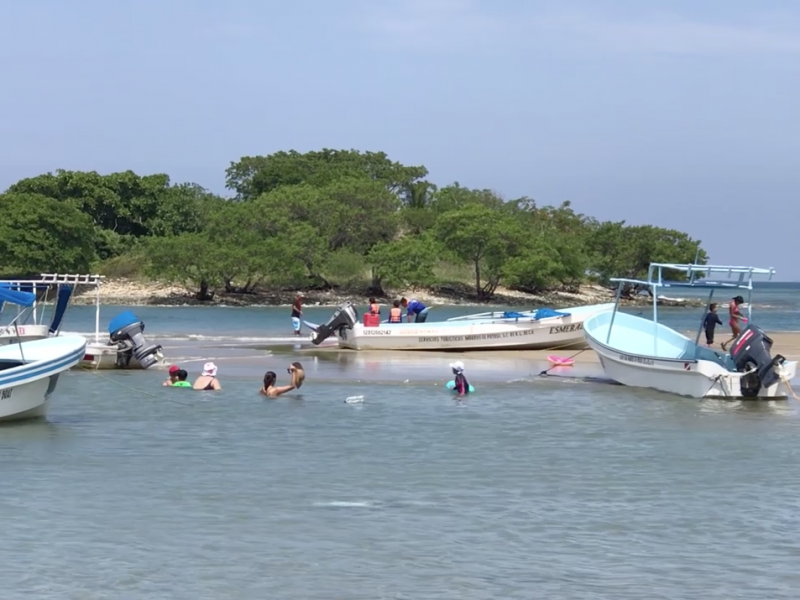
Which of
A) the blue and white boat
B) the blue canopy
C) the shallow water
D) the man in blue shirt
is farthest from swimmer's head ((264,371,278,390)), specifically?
the man in blue shirt

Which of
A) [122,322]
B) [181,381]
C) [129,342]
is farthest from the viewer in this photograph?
[122,322]

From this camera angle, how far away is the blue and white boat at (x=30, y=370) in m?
17.9

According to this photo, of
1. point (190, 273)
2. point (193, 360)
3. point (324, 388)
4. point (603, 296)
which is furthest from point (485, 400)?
point (603, 296)

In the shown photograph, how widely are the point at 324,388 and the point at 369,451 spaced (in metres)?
7.35

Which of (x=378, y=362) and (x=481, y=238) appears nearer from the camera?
(x=378, y=362)

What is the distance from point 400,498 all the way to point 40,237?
215 ft

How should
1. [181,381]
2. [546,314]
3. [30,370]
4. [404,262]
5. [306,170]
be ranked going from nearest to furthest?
[30,370], [181,381], [546,314], [404,262], [306,170]

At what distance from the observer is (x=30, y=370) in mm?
17859

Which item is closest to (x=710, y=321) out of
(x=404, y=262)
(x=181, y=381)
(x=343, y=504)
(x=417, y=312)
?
(x=417, y=312)

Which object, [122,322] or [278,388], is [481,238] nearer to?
[122,322]

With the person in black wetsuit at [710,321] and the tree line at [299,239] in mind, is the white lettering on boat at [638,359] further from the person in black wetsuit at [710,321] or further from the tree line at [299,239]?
the tree line at [299,239]

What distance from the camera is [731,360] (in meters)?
23.0

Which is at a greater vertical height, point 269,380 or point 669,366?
point 669,366

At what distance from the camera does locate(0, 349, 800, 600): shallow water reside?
422 inches
